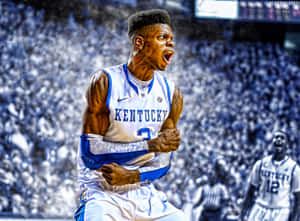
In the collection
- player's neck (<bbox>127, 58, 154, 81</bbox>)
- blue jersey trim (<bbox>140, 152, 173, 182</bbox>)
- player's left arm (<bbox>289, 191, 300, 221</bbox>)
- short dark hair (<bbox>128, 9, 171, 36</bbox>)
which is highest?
short dark hair (<bbox>128, 9, 171, 36</bbox>)

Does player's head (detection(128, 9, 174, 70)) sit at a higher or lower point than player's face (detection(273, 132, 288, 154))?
higher

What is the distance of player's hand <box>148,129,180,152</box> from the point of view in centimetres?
151

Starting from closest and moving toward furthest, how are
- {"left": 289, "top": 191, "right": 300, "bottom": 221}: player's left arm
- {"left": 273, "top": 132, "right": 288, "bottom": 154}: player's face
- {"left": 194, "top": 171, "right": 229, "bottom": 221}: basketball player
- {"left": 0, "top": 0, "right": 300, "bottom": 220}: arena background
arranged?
{"left": 289, "top": 191, "right": 300, "bottom": 221}: player's left arm
{"left": 273, "top": 132, "right": 288, "bottom": 154}: player's face
{"left": 194, "top": 171, "right": 229, "bottom": 221}: basketball player
{"left": 0, "top": 0, "right": 300, "bottom": 220}: arena background

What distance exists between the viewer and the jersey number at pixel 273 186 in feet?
11.6

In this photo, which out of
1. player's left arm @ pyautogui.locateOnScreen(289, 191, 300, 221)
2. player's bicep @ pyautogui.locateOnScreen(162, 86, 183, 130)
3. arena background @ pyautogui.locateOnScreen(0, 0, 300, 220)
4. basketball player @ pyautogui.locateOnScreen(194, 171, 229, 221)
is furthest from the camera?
arena background @ pyautogui.locateOnScreen(0, 0, 300, 220)

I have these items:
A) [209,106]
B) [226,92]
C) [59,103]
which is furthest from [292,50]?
[59,103]

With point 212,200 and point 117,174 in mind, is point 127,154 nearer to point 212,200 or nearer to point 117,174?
point 117,174

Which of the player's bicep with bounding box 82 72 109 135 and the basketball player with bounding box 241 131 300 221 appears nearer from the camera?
the player's bicep with bounding box 82 72 109 135

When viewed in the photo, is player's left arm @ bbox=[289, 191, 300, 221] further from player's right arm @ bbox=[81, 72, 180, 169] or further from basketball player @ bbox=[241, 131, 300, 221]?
player's right arm @ bbox=[81, 72, 180, 169]

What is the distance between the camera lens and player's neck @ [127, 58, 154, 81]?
1.61m

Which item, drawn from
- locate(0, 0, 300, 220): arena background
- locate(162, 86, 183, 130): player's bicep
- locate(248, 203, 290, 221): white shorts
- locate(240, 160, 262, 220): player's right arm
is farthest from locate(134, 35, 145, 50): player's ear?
locate(0, 0, 300, 220): arena background

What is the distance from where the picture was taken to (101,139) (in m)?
1.53

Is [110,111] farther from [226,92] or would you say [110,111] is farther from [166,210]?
[226,92]

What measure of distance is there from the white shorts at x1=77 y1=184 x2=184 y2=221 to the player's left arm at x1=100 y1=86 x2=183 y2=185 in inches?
2.8
